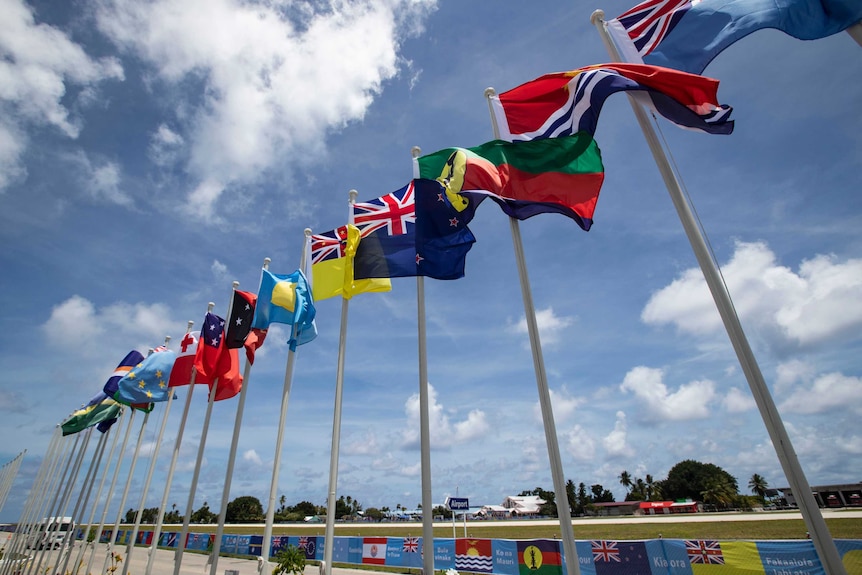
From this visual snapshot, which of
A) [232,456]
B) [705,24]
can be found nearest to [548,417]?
[705,24]

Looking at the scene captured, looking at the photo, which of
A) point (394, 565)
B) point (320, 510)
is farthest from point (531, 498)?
point (394, 565)

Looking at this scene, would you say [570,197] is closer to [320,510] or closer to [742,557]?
[742,557]

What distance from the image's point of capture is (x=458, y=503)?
29859 millimetres

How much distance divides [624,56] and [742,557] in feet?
49.2

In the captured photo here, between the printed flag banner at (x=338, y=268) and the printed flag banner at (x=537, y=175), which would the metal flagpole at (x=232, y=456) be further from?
the printed flag banner at (x=537, y=175)

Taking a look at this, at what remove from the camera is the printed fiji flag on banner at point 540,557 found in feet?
58.8

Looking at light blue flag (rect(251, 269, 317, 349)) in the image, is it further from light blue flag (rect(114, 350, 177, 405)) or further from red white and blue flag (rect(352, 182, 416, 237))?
light blue flag (rect(114, 350, 177, 405))

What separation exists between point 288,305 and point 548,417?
8.63 m

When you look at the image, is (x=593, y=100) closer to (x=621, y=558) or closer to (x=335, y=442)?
(x=335, y=442)

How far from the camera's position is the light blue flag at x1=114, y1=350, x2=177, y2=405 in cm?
1875

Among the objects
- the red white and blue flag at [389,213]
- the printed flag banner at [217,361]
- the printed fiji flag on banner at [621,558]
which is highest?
the red white and blue flag at [389,213]

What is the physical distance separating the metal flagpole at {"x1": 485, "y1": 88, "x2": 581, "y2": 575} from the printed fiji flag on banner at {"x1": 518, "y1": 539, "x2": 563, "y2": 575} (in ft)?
41.9

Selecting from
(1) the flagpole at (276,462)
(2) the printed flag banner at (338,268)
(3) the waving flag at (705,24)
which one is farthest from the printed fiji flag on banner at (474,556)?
(3) the waving flag at (705,24)

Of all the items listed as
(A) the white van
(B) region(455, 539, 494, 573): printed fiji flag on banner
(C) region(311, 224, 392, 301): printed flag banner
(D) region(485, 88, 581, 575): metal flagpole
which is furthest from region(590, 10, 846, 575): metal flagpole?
(A) the white van
